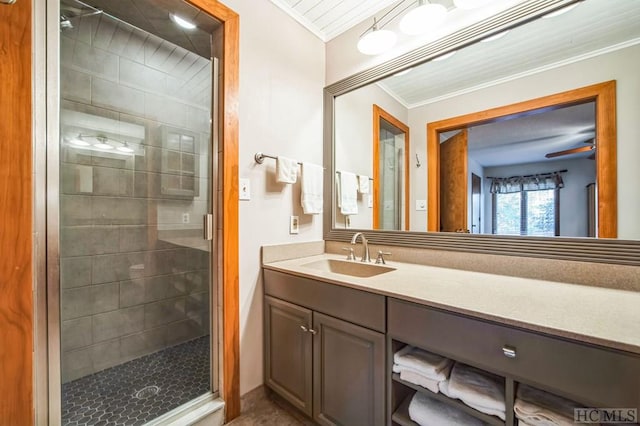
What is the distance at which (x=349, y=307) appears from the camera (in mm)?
1207

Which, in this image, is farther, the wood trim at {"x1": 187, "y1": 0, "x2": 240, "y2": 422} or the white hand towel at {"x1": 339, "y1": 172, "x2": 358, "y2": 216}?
the white hand towel at {"x1": 339, "y1": 172, "x2": 358, "y2": 216}

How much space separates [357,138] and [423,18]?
80 cm

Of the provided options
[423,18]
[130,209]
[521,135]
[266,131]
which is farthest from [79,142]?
[521,135]

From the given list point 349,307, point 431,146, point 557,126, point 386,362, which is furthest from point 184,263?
point 557,126

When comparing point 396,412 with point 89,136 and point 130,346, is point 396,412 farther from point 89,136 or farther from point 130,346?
→ point 89,136

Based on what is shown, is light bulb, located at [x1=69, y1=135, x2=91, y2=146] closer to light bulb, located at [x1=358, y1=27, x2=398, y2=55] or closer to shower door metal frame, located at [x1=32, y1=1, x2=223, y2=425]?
shower door metal frame, located at [x1=32, y1=1, x2=223, y2=425]

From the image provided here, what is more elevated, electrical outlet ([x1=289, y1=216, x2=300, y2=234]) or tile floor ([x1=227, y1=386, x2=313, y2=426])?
A: electrical outlet ([x1=289, y1=216, x2=300, y2=234])

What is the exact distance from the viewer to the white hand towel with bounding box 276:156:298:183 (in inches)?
65.0

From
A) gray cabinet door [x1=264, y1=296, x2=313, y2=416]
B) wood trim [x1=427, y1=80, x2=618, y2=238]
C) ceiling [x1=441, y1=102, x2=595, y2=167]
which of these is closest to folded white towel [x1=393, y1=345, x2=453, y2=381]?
gray cabinet door [x1=264, y1=296, x2=313, y2=416]

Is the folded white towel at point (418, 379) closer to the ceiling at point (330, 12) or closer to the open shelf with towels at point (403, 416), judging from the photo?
the open shelf with towels at point (403, 416)

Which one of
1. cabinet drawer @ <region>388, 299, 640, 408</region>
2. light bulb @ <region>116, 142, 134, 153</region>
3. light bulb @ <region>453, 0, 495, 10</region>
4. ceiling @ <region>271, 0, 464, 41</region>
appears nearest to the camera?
cabinet drawer @ <region>388, 299, 640, 408</region>

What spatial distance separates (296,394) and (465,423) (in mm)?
828

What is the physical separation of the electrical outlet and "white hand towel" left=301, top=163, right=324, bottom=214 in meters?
0.09

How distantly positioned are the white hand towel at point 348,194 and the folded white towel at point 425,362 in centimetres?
108
